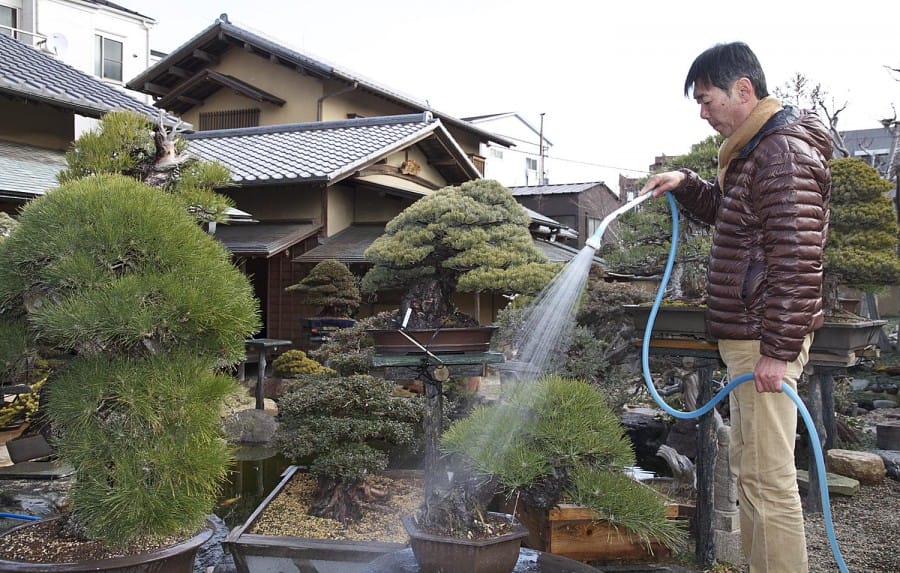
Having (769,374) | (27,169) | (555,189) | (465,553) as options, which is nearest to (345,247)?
(27,169)

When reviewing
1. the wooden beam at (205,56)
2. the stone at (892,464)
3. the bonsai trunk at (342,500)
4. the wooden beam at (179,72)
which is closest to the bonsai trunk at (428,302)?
the bonsai trunk at (342,500)

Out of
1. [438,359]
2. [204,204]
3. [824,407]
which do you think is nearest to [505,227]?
[438,359]

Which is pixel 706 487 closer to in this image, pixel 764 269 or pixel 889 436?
pixel 764 269

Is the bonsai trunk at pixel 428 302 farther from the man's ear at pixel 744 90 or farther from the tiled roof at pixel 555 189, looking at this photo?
the tiled roof at pixel 555 189

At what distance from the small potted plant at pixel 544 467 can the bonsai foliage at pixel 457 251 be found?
1250 mm

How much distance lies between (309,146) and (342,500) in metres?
8.68

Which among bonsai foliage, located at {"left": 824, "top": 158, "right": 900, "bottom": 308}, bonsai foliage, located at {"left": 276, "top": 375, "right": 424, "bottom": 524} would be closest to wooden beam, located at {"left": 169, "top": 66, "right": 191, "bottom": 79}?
bonsai foliage, located at {"left": 276, "top": 375, "right": 424, "bottom": 524}

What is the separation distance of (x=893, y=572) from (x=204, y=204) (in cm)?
398

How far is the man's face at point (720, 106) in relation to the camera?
250cm

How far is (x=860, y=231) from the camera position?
5941 mm

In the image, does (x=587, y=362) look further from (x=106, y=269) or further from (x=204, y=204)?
(x=106, y=269)

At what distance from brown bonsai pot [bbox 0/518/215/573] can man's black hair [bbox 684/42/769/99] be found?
2.53 meters

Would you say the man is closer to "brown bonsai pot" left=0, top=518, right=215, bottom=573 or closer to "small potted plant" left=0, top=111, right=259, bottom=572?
"small potted plant" left=0, top=111, right=259, bottom=572

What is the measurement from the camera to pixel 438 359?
299cm
